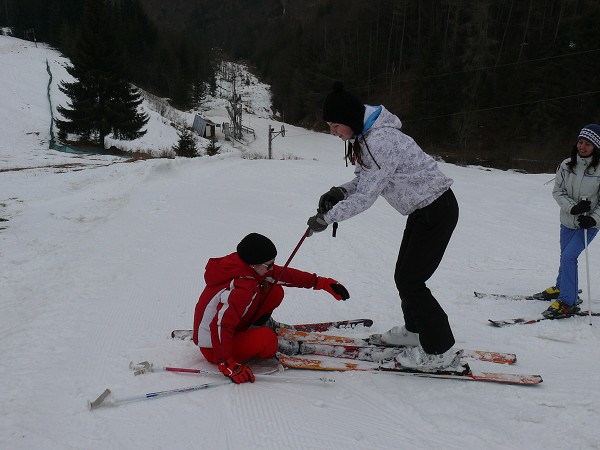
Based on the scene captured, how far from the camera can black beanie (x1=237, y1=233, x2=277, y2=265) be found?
10.3 ft

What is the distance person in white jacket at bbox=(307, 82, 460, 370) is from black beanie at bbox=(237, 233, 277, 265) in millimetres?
368

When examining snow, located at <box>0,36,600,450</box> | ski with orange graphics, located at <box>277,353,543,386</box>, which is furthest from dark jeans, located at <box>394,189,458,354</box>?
snow, located at <box>0,36,600,450</box>

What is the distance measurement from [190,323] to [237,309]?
48.5 inches

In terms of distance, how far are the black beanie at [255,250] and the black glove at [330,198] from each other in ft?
1.50

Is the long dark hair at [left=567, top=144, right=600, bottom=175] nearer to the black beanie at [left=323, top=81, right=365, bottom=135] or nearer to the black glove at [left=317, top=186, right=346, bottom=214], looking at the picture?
the black glove at [left=317, top=186, right=346, bottom=214]

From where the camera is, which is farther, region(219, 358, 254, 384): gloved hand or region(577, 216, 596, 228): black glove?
region(577, 216, 596, 228): black glove

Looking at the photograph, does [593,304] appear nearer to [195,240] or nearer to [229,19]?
[195,240]

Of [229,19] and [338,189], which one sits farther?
[229,19]

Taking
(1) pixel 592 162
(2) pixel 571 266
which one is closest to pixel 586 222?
(2) pixel 571 266

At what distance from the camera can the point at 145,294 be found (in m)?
4.67

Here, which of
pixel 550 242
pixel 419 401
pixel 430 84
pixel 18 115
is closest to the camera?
pixel 419 401

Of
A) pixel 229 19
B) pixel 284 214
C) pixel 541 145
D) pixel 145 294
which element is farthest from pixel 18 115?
pixel 229 19

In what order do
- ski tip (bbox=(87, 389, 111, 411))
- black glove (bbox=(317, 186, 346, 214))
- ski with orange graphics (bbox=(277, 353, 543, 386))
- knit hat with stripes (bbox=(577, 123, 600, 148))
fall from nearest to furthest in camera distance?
ski tip (bbox=(87, 389, 111, 411)) < ski with orange graphics (bbox=(277, 353, 543, 386)) < black glove (bbox=(317, 186, 346, 214)) < knit hat with stripes (bbox=(577, 123, 600, 148))

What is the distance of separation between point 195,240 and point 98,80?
25.7m
